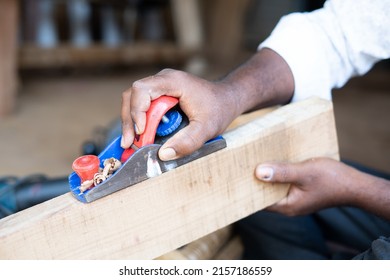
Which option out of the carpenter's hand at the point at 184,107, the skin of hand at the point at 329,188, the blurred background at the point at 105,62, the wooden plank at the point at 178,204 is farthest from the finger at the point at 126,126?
the blurred background at the point at 105,62

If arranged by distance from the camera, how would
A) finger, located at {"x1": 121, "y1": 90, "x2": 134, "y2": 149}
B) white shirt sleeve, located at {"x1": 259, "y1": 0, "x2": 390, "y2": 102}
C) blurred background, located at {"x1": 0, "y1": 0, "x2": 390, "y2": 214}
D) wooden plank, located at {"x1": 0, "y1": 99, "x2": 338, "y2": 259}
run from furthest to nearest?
blurred background, located at {"x1": 0, "y1": 0, "x2": 390, "y2": 214}, white shirt sleeve, located at {"x1": 259, "y1": 0, "x2": 390, "y2": 102}, finger, located at {"x1": 121, "y1": 90, "x2": 134, "y2": 149}, wooden plank, located at {"x1": 0, "y1": 99, "x2": 338, "y2": 259}

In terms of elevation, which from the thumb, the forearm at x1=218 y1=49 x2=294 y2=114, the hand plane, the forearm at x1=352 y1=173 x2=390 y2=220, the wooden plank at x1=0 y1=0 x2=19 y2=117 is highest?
the wooden plank at x1=0 y1=0 x2=19 y2=117

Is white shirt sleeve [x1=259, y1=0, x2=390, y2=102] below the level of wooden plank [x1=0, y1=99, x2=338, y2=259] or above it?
above

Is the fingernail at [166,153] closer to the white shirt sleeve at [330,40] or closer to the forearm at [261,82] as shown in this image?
the forearm at [261,82]

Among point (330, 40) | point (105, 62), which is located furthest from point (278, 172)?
point (105, 62)

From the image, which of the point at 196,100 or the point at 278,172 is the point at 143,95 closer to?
the point at 196,100

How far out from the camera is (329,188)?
3.51ft

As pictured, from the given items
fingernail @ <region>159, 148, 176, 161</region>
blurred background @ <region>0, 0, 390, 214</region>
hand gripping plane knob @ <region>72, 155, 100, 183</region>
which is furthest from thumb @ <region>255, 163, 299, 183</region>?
blurred background @ <region>0, 0, 390, 214</region>

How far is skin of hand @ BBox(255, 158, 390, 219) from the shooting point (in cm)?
104

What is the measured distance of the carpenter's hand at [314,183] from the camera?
1022mm

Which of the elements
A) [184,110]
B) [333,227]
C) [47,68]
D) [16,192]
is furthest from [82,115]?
[184,110]

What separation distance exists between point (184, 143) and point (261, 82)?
1.14 ft

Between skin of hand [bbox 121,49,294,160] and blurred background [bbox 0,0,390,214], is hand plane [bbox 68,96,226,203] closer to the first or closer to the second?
skin of hand [bbox 121,49,294,160]

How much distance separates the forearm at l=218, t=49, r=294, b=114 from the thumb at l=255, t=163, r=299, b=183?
0.47 ft
